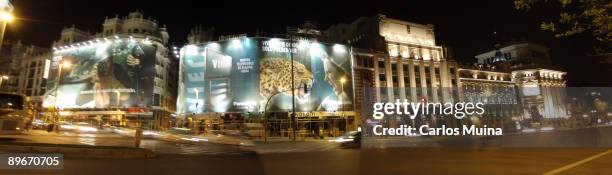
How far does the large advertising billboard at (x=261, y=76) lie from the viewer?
4816 cm

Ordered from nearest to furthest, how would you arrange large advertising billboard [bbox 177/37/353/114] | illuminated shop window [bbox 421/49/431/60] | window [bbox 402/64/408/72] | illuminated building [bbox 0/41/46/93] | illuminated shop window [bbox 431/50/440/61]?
large advertising billboard [bbox 177/37/353/114], window [bbox 402/64/408/72], illuminated shop window [bbox 421/49/431/60], illuminated shop window [bbox 431/50/440/61], illuminated building [bbox 0/41/46/93]

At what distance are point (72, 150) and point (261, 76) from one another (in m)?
36.5

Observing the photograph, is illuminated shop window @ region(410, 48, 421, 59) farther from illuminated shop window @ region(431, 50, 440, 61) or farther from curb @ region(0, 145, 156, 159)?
curb @ region(0, 145, 156, 159)

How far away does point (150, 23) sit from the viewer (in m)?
63.2

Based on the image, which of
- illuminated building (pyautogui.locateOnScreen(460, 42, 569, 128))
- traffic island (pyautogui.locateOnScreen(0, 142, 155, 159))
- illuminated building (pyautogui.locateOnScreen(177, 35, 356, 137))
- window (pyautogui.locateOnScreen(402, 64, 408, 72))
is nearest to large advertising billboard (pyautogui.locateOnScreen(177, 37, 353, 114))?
illuminated building (pyautogui.locateOnScreen(177, 35, 356, 137))

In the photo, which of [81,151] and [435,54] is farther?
[435,54]

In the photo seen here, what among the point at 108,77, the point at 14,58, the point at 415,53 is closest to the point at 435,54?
the point at 415,53

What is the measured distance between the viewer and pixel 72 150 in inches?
470

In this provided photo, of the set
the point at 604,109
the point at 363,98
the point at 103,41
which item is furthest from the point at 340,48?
the point at 604,109

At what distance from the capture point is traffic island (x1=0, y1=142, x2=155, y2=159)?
1159cm

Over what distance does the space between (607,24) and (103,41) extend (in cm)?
6361

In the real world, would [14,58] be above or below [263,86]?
above

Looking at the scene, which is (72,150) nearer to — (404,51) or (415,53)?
(404,51)

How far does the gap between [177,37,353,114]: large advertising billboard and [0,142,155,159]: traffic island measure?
33.5 metres
